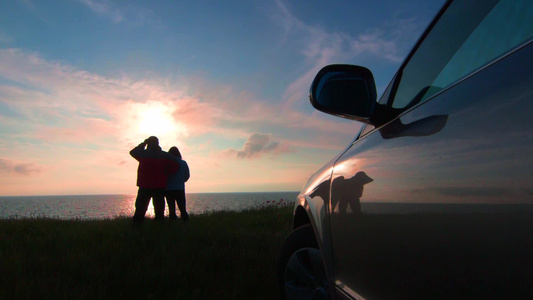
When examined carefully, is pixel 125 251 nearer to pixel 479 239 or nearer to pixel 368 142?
pixel 368 142

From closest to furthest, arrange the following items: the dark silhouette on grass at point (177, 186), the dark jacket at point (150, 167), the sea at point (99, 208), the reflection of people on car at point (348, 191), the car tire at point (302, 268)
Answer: the reflection of people on car at point (348, 191), the car tire at point (302, 268), the dark jacket at point (150, 167), the dark silhouette on grass at point (177, 186), the sea at point (99, 208)

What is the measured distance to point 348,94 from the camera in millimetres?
1510

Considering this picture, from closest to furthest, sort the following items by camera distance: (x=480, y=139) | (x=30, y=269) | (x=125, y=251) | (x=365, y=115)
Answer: (x=480, y=139), (x=365, y=115), (x=30, y=269), (x=125, y=251)

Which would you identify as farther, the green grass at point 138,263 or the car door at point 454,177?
the green grass at point 138,263

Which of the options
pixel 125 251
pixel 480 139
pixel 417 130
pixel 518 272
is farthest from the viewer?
pixel 125 251

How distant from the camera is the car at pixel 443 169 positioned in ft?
2.37

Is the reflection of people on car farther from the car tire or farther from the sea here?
the sea

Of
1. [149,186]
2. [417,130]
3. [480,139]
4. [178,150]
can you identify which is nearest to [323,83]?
[417,130]

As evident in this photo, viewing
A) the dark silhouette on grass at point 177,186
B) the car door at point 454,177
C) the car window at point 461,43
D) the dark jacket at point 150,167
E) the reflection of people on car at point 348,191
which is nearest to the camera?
the car door at point 454,177

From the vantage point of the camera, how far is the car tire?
1979 millimetres

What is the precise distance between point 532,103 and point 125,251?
457cm

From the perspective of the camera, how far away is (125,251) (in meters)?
4.34

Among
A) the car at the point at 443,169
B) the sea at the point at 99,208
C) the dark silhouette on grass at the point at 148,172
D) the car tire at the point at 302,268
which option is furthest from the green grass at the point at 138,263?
the sea at the point at 99,208

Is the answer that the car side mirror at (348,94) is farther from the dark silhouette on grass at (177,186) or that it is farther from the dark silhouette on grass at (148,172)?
the dark silhouette on grass at (177,186)
